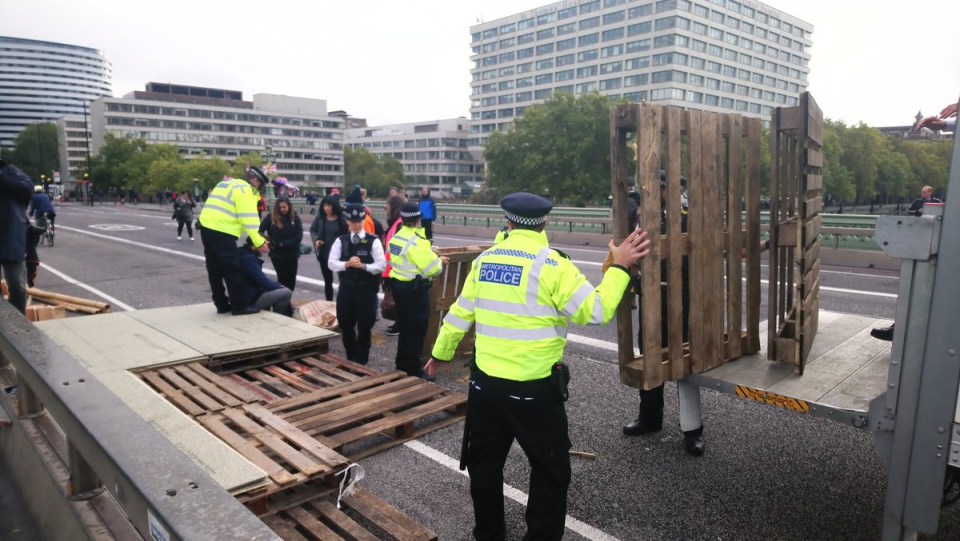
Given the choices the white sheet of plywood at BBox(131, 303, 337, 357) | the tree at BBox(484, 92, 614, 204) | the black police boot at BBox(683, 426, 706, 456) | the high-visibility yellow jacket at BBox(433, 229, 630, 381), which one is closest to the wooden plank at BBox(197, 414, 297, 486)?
the high-visibility yellow jacket at BBox(433, 229, 630, 381)

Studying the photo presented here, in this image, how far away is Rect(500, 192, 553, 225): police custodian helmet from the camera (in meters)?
3.42

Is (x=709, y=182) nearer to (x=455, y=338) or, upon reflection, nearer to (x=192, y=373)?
(x=455, y=338)

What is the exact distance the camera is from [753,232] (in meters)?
4.48

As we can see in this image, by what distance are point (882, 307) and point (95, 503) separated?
11625mm

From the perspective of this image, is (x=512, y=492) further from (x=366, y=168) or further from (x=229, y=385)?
(x=366, y=168)

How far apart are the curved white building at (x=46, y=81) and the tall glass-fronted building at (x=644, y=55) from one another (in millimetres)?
101915

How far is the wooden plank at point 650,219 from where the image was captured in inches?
139

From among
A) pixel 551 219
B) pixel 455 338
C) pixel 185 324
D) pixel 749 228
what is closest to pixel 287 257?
pixel 185 324

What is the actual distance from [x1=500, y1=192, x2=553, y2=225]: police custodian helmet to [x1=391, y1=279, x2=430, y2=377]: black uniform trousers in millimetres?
3057

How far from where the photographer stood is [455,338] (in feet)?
12.2

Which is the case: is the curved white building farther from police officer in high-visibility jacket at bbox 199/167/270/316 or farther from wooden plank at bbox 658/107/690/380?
wooden plank at bbox 658/107/690/380

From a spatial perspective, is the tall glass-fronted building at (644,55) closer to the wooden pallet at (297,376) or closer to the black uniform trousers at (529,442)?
the wooden pallet at (297,376)

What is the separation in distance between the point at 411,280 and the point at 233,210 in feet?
8.00

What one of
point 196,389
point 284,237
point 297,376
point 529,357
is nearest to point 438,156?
point 284,237
